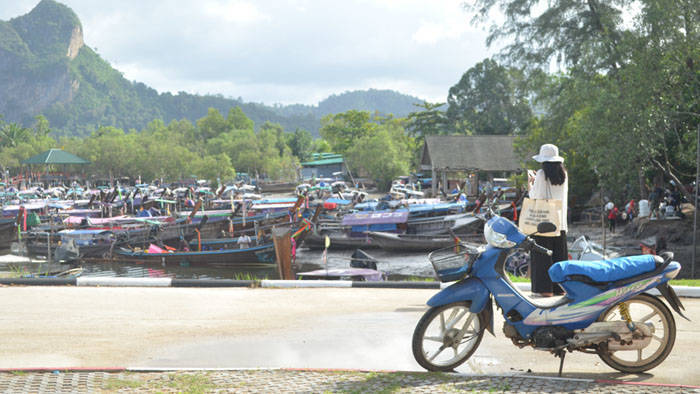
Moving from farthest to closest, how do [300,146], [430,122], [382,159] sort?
[300,146], [430,122], [382,159]

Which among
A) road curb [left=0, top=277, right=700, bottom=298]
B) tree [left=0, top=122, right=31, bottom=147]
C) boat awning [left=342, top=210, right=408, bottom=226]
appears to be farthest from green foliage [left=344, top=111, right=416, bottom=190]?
road curb [left=0, top=277, right=700, bottom=298]

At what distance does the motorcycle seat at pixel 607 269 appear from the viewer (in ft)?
16.2

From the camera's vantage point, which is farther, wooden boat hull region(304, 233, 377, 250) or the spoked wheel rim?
wooden boat hull region(304, 233, 377, 250)

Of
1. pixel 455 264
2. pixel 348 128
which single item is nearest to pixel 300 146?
pixel 348 128

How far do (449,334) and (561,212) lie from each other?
101 inches

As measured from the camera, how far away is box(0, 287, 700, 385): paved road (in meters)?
5.48

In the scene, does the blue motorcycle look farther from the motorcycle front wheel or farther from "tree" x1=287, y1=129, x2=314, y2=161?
"tree" x1=287, y1=129, x2=314, y2=161

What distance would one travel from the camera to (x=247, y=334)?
6.60 meters

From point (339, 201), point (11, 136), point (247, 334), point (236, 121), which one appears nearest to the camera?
point (247, 334)

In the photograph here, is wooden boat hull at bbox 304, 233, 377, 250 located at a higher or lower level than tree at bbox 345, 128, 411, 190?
lower

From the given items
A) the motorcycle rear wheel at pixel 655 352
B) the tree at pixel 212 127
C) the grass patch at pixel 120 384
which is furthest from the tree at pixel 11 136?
the motorcycle rear wheel at pixel 655 352

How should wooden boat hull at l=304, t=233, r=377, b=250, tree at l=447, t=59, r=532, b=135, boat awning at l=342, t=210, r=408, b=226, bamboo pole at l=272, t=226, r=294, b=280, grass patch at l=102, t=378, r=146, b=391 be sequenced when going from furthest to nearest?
1. tree at l=447, t=59, r=532, b=135
2. boat awning at l=342, t=210, r=408, b=226
3. wooden boat hull at l=304, t=233, r=377, b=250
4. bamboo pole at l=272, t=226, r=294, b=280
5. grass patch at l=102, t=378, r=146, b=391

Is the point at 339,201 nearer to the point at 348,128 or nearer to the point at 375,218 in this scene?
the point at 375,218

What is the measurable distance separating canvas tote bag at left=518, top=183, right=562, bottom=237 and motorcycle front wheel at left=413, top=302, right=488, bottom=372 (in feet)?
6.73
